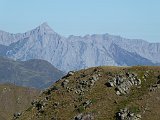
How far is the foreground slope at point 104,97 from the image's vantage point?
103312 mm

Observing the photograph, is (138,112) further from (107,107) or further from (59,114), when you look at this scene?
(59,114)

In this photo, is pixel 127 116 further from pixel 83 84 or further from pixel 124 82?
pixel 83 84

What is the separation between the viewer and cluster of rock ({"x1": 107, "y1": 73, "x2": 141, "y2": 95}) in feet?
367

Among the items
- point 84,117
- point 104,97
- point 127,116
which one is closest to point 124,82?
point 104,97

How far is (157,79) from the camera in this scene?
370 feet

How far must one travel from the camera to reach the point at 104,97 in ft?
365

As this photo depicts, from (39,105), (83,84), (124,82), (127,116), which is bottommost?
(39,105)

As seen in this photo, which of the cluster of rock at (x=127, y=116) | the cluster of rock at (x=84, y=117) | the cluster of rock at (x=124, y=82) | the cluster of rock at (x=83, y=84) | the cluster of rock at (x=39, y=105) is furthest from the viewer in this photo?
the cluster of rock at (x=39, y=105)

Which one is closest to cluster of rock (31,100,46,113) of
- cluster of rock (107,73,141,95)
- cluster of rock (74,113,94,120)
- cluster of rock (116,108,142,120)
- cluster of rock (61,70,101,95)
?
cluster of rock (61,70,101,95)

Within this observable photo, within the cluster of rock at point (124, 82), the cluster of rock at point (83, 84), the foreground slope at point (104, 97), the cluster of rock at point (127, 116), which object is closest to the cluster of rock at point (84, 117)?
the foreground slope at point (104, 97)

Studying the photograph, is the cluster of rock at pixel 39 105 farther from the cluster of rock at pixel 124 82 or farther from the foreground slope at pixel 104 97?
the cluster of rock at pixel 124 82

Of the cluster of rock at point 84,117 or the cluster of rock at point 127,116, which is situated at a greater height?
the cluster of rock at point 127,116

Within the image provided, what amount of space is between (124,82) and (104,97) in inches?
298

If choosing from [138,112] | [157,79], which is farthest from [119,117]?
[157,79]
